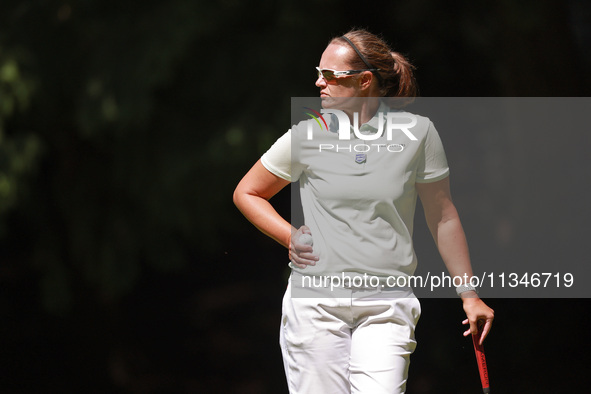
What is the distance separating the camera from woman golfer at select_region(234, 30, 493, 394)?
2.08 m

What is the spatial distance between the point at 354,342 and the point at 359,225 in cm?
30

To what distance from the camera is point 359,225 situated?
2076mm

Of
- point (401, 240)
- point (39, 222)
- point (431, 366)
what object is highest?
point (401, 240)

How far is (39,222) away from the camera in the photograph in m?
4.24

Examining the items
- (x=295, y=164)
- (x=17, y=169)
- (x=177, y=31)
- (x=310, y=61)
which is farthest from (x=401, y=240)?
(x=17, y=169)

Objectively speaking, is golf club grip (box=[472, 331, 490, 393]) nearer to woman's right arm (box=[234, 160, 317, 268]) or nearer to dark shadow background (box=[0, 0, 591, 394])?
woman's right arm (box=[234, 160, 317, 268])

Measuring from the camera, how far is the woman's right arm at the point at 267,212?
209cm

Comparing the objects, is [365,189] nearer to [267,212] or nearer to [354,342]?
[267,212]

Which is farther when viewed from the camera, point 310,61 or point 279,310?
point 279,310

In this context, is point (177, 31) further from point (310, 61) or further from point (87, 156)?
point (87, 156)

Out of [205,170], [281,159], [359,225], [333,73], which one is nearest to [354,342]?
[359,225]

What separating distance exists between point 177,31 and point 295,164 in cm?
178

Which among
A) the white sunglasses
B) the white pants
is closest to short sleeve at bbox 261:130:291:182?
the white sunglasses

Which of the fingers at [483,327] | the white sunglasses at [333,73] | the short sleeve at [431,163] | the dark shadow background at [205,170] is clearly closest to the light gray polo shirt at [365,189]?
the short sleeve at [431,163]
